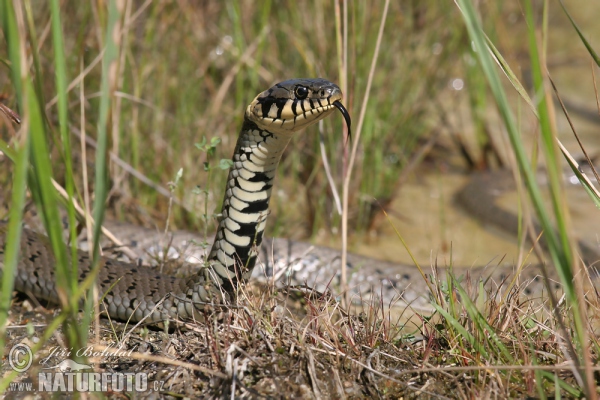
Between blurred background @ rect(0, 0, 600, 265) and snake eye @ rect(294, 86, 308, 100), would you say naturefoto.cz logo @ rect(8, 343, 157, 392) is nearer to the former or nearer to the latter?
snake eye @ rect(294, 86, 308, 100)

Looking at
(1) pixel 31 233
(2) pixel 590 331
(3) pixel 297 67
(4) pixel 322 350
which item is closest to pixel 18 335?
(1) pixel 31 233

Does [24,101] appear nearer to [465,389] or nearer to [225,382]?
[225,382]

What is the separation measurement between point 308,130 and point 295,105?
2177 mm

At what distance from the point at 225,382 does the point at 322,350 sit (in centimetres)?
33

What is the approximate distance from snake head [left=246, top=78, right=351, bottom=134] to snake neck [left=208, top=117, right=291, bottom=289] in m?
0.07

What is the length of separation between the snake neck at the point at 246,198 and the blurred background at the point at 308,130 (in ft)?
4.00

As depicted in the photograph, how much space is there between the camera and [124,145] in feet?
14.1

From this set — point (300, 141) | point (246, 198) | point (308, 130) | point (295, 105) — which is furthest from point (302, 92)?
point (300, 141)

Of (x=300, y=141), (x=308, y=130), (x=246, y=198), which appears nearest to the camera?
(x=246, y=198)

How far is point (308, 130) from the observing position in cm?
475

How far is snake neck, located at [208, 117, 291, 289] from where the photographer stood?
8.76ft

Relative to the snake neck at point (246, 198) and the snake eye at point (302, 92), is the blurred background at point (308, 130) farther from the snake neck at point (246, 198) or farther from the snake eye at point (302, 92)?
the snake eye at point (302, 92)

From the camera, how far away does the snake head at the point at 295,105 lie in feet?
8.45

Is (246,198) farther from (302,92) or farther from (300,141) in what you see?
(300,141)
